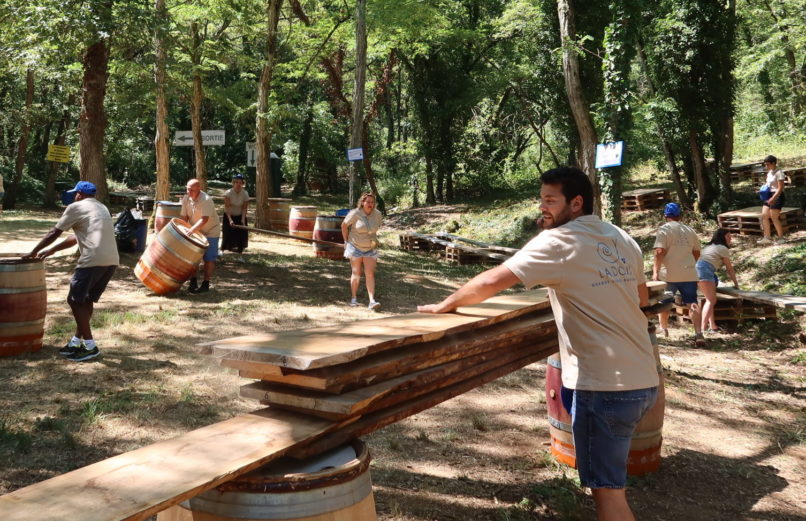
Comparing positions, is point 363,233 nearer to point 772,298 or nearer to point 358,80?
point 772,298

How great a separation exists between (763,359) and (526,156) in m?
27.1

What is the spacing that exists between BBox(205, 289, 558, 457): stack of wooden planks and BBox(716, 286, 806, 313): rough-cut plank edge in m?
7.07

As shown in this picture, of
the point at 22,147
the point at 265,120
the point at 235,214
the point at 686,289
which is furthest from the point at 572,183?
the point at 22,147

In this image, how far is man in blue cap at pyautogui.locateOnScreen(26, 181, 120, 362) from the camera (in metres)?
7.03

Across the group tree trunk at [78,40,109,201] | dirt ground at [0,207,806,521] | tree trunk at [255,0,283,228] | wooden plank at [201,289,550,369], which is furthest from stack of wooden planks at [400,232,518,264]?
wooden plank at [201,289,550,369]

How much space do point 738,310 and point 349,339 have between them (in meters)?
9.66

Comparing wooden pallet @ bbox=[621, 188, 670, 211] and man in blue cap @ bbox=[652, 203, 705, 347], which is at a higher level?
wooden pallet @ bbox=[621, 188, 670, 211]

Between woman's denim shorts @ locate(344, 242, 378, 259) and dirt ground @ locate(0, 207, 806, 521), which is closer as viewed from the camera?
dirt ground @ locate(0, 207, 806, 521)

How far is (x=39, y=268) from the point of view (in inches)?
277

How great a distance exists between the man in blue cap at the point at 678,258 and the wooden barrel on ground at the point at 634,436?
475 cm

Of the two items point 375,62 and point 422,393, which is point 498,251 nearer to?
point 422,393

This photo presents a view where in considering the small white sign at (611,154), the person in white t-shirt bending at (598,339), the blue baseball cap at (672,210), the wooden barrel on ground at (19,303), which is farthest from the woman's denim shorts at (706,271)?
the wooden barrel on ground at (19,303)

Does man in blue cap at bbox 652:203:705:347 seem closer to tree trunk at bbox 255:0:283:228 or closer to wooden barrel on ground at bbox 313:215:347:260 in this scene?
wooden barrel on ground at bbox 313:215:347:260

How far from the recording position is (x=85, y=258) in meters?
7.03
